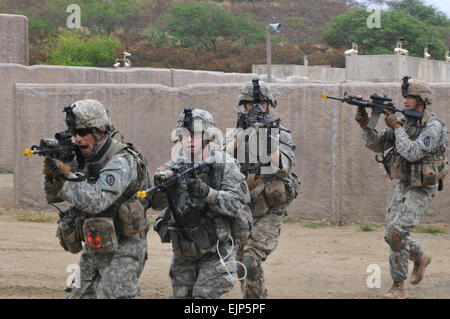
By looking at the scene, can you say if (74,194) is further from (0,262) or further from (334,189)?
(334,189)

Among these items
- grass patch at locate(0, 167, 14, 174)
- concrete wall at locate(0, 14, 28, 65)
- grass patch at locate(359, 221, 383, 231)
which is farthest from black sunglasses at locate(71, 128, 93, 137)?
concrete wall at locate(0, 14, 28, 65)

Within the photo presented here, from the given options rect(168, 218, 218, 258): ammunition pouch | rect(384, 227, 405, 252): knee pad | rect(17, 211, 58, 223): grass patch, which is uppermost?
rect(168, 218, 218, 258): ammunition pouch

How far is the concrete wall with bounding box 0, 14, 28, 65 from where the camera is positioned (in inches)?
699

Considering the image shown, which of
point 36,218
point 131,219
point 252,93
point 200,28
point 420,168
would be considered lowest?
point 36,218

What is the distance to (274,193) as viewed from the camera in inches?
250

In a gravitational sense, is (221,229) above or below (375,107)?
below

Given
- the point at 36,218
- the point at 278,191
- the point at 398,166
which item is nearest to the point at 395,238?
the point at 398,166

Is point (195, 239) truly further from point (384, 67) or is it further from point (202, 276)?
point (384, 67)

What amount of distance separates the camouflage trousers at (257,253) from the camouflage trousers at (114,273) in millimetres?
1451

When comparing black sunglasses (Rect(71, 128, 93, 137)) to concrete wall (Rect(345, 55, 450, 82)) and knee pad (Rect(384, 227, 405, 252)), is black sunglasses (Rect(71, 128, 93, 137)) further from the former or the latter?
concrete wall (Rect(345, 55, 450, 82))

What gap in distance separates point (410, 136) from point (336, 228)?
379 centimetres

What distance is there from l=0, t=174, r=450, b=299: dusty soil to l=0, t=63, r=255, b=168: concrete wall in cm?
351

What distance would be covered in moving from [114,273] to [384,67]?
78.2ft

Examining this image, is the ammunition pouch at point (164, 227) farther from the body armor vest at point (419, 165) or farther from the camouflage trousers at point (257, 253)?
the body armor vest at point (419, 165)
